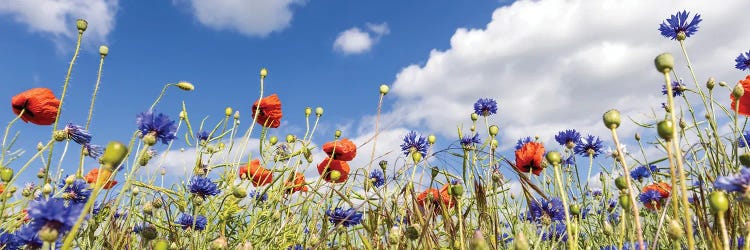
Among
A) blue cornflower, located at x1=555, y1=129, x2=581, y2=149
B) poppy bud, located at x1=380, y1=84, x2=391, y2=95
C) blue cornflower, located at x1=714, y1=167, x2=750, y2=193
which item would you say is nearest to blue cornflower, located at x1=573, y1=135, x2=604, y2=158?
blue cornflower, located at x1=555, y1=129, x2=581, y2=149

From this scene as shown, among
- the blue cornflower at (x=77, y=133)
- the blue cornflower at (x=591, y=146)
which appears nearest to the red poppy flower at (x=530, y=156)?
the blue cornflower at (x=591, y=146)

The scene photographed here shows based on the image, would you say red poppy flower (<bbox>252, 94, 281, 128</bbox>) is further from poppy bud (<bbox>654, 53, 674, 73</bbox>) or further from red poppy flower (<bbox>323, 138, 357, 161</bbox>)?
poppy bud (<bbox>654, 53, 674, 73</bbox>)

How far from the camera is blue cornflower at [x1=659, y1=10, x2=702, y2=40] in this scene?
2611 mm

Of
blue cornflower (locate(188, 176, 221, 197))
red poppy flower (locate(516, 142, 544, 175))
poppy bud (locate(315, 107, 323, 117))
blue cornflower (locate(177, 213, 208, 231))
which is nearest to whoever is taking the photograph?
blue cornflower (locate(188, 176, 221, 197))

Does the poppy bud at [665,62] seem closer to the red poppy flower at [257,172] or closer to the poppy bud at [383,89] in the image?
the poppy bud at [383,89]

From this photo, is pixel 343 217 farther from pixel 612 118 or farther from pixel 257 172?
pixel 612 118

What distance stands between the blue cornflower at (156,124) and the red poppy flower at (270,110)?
59.0 inches

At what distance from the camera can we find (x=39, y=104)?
2.06 metres

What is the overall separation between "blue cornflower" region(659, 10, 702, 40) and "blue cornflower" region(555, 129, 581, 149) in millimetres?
626

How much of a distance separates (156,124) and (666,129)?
2.82 ft

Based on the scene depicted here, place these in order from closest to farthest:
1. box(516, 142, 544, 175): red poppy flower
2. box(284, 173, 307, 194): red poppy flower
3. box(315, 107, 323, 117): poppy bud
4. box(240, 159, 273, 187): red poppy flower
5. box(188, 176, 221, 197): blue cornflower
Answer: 1. box(188, 176, 221, 197): blue cornflower
2. box(284, 173, 307, 194): red poppy flower
3. box(240, 159, 273, 187): red poppy flower
4. box(516, 142, 544, 175): red poppy flower
5. box(315, 107, 323, 117): poppy bud

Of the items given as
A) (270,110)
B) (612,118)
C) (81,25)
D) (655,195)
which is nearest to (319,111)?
(270,110)

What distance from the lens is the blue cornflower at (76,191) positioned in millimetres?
1890

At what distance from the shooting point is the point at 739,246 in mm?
1315
